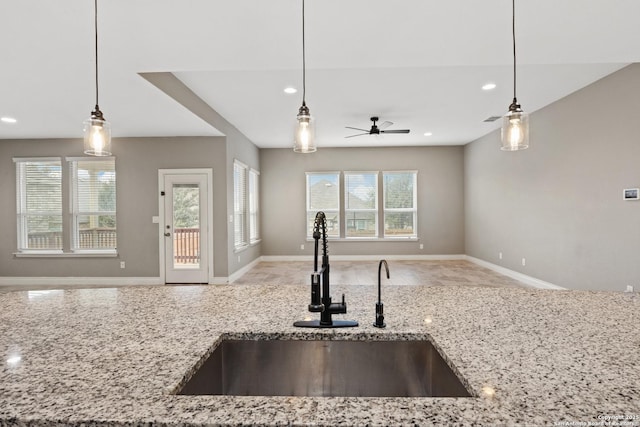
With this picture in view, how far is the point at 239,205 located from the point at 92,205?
254 centimetres

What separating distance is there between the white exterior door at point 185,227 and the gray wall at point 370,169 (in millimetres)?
2618

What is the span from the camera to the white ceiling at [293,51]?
87.0 inches

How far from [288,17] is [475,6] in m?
1.21

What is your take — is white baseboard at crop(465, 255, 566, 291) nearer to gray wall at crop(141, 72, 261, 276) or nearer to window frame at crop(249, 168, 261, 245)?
gray wall at crop(141, 72, 261, 276)

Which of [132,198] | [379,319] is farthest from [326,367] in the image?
[132,198]

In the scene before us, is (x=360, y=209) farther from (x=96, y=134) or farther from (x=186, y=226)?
(x=96, y=134)

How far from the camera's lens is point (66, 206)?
5.99 meters

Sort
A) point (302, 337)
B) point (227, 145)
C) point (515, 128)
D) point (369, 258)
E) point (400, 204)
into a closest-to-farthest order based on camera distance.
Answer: point (302, 337) → point (515, 128) → point (227, 145) → point (369, 258) → point (400, 204)

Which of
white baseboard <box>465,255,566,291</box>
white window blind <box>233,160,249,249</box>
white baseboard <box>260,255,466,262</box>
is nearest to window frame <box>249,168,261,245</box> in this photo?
white window blind <box>233,160,249,249</box>

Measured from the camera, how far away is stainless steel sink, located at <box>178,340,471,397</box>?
1.17m

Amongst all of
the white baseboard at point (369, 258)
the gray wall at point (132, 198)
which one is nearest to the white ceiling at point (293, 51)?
the gray wall at point (132, 198)

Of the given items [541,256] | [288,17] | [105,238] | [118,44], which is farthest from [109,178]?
[541,256]

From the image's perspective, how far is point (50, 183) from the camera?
6039 millimetres

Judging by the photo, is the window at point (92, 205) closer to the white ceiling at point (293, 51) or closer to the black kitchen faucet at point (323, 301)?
the white ceiling at point (293, 51)
